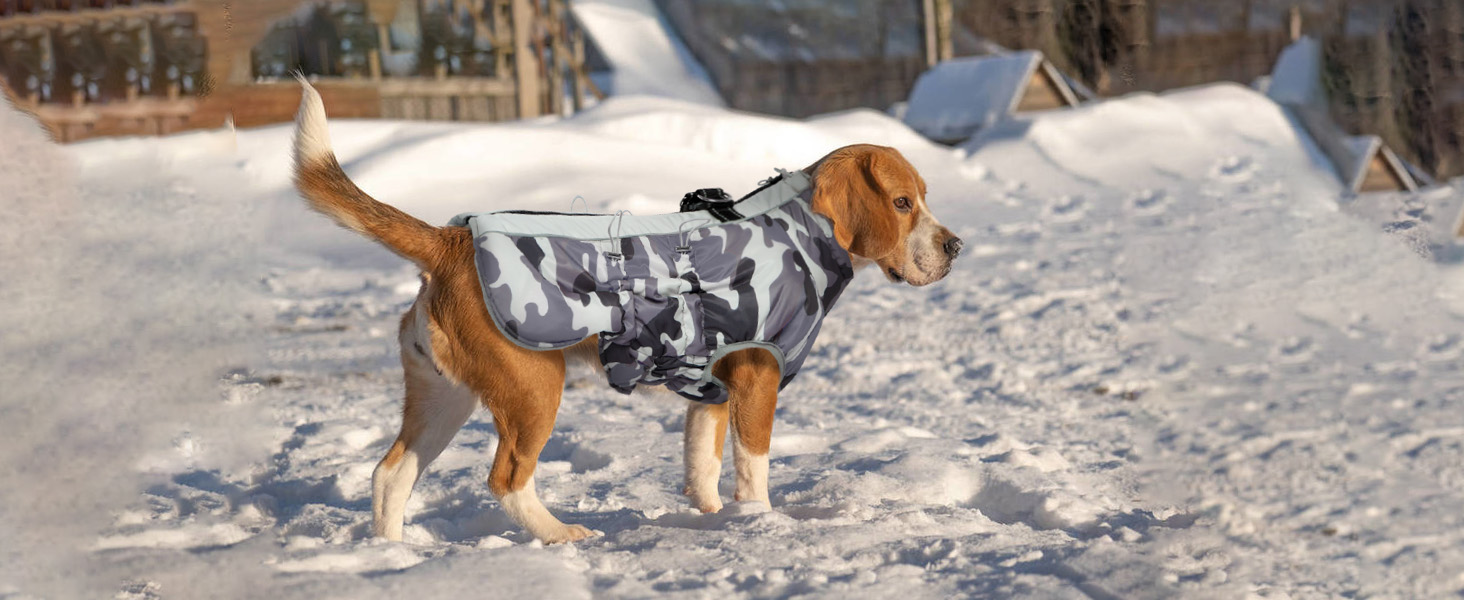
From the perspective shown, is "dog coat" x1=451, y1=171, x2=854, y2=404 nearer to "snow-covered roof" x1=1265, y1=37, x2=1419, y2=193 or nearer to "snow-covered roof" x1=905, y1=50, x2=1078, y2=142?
"snow-covered roof" x1=1265, y1=37, x2=1419, y2=193

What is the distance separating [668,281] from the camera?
3426 mm

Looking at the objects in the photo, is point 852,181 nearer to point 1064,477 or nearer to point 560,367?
point 560,367

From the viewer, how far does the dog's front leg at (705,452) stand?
3.81m

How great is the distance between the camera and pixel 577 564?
3.07 m

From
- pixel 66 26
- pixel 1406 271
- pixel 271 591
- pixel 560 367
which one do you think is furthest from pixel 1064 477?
pixel 66 26

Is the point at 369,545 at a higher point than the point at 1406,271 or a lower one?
higher

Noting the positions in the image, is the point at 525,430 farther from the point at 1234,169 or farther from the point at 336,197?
the point at 1234,169

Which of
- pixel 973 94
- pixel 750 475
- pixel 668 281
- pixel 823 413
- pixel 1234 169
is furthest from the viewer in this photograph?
pixel 973 94

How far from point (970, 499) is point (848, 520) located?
899mm

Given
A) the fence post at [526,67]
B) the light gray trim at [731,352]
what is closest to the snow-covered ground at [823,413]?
the light gray trim at [731,352]

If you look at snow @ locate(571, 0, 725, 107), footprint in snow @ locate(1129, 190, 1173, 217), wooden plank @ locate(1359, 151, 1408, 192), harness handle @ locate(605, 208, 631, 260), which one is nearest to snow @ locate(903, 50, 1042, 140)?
footprint in snow @ locate(1129, 190, 1173, 217)

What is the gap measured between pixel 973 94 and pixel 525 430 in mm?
13957

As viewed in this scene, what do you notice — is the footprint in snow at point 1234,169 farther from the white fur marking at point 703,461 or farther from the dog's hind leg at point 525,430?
the dog's hind leg at point 525,430

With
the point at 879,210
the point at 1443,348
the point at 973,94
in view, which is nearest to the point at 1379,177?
the point at 1443,348
